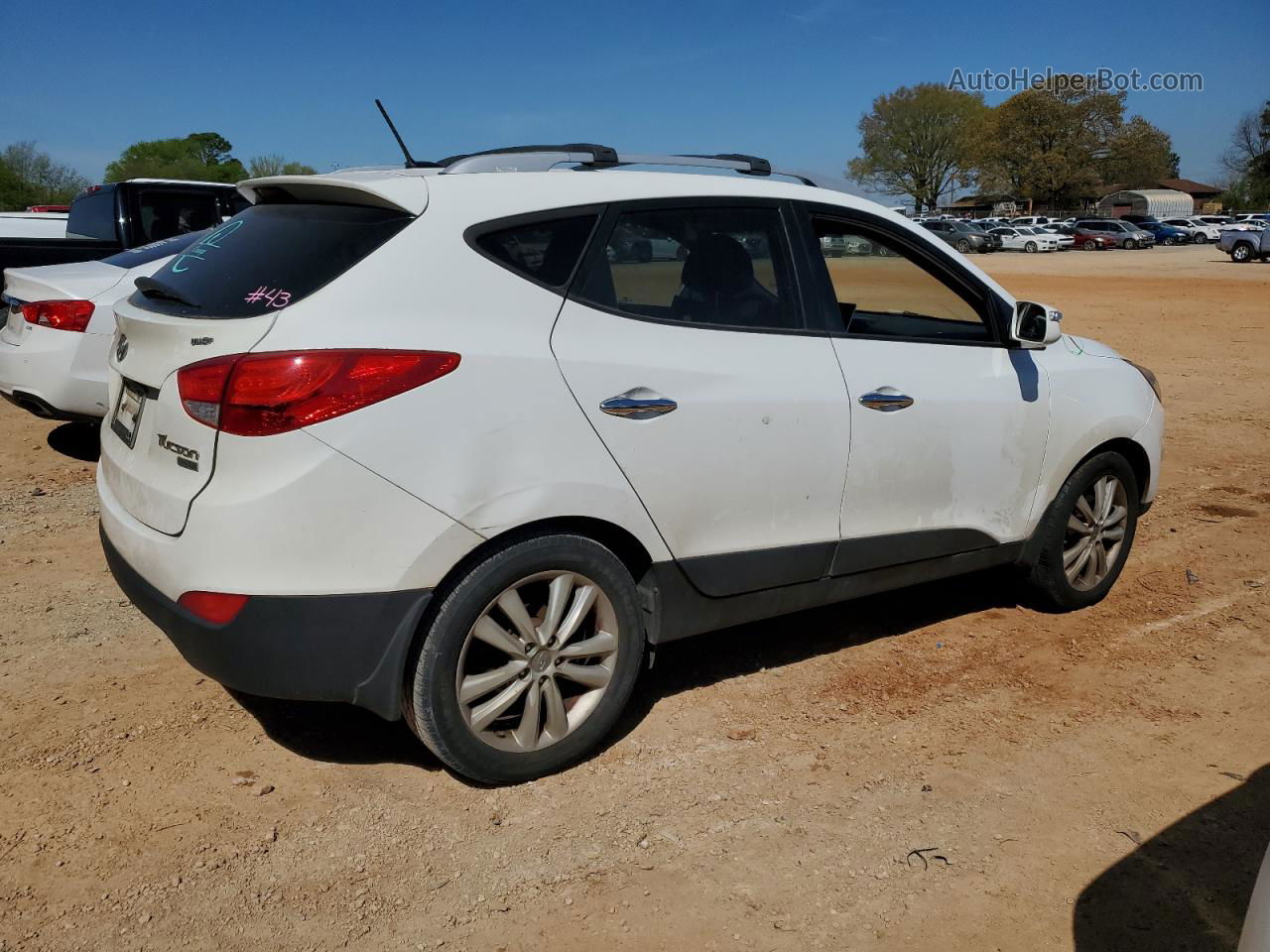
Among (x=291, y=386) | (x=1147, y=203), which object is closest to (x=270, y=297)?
(x=291, y=386)

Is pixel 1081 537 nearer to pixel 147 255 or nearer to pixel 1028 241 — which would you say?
pixel 147 255

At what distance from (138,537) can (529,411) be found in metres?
1.19

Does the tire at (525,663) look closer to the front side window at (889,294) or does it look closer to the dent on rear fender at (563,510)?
the dent on rear fender at (563,510)

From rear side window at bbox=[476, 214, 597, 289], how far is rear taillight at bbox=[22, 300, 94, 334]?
465cm

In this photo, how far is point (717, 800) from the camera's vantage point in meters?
3.33

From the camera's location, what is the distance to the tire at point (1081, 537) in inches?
183

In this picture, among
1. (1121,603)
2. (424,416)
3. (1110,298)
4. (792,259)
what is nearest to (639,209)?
(792,259)

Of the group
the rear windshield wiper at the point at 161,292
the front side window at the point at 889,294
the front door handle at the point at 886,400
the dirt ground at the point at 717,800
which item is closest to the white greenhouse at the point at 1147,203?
the front side window at the point at 889,294

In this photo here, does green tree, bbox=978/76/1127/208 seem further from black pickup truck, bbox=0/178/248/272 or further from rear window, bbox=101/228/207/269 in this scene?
rear window, bbox=101/228/207/269

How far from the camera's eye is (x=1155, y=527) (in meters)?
6.30

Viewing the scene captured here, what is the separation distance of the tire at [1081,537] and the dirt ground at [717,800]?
14cm

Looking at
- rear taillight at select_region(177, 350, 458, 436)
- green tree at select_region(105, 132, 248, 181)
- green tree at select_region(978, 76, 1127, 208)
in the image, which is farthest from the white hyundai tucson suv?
green tree at select_region(978, 76, 1127, 208)

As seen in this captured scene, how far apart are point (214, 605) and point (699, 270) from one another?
1.85 metres

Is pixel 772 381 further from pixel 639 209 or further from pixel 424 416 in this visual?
pixel 424 416
